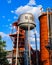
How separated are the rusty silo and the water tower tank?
1.99 meters

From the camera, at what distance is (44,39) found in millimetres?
37812

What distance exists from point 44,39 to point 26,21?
4.40 metres

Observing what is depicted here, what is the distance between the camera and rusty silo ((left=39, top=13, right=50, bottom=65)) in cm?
3688

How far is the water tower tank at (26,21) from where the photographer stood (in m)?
36.8

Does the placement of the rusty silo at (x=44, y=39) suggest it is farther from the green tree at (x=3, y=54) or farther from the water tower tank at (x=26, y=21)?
the green tree at (x=3, y=54)

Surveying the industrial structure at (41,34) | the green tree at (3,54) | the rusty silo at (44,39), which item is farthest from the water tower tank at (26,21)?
the green tree at (3,54)

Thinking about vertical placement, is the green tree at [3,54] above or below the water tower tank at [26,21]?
below

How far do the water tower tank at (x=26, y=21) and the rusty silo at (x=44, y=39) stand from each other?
1.99 m

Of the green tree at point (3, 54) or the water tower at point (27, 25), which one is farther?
the green tree at point (3, 54)

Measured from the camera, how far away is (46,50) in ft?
122

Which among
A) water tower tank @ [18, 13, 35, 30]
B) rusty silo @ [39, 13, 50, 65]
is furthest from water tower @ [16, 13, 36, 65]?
rusty silo @ [39, 13, 50, 65]

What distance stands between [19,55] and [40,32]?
6.67 m

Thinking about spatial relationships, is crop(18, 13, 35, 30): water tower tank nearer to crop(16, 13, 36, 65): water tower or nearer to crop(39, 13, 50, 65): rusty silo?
crop(16, 13, 36, 65): water tower

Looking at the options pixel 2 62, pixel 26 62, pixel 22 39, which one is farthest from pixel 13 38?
pixel 26 62
